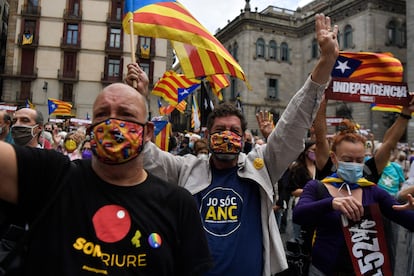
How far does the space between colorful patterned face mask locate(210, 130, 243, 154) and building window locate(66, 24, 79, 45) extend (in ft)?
113

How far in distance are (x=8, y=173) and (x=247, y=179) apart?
148 centimetres

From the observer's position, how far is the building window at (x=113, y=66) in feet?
110

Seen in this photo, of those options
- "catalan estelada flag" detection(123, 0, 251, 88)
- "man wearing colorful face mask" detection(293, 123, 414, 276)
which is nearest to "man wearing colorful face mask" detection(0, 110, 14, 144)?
"catalan estelada flag" detection(123, 0, 251, 88)

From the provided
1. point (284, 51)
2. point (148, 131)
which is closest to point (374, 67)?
point (148, 131)

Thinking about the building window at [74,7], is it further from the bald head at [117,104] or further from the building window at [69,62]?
the bald head at [117,104]

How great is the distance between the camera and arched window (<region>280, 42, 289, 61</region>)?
3775 centimetres

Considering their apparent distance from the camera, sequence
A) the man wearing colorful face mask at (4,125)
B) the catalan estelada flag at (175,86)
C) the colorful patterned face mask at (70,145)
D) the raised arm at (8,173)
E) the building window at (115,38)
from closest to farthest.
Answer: the raised arm at (8,173) → the man wearing colorful face mask at (4,125) → the colorful patterned face mask at (70,145) → the catalan estelada flag at (175,86) → the building window at (115,38)

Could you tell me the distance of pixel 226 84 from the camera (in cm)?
612

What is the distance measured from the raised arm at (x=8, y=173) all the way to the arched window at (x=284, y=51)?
38326mm

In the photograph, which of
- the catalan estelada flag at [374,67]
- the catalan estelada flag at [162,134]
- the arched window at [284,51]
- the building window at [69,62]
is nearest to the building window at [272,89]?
the arched window at [284,51]

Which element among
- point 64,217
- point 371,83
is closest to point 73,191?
point 64,217

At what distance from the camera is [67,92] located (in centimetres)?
3269

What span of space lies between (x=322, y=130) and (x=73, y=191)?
261 cm

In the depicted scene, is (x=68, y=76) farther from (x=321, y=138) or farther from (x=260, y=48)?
(x=321, y=138)
